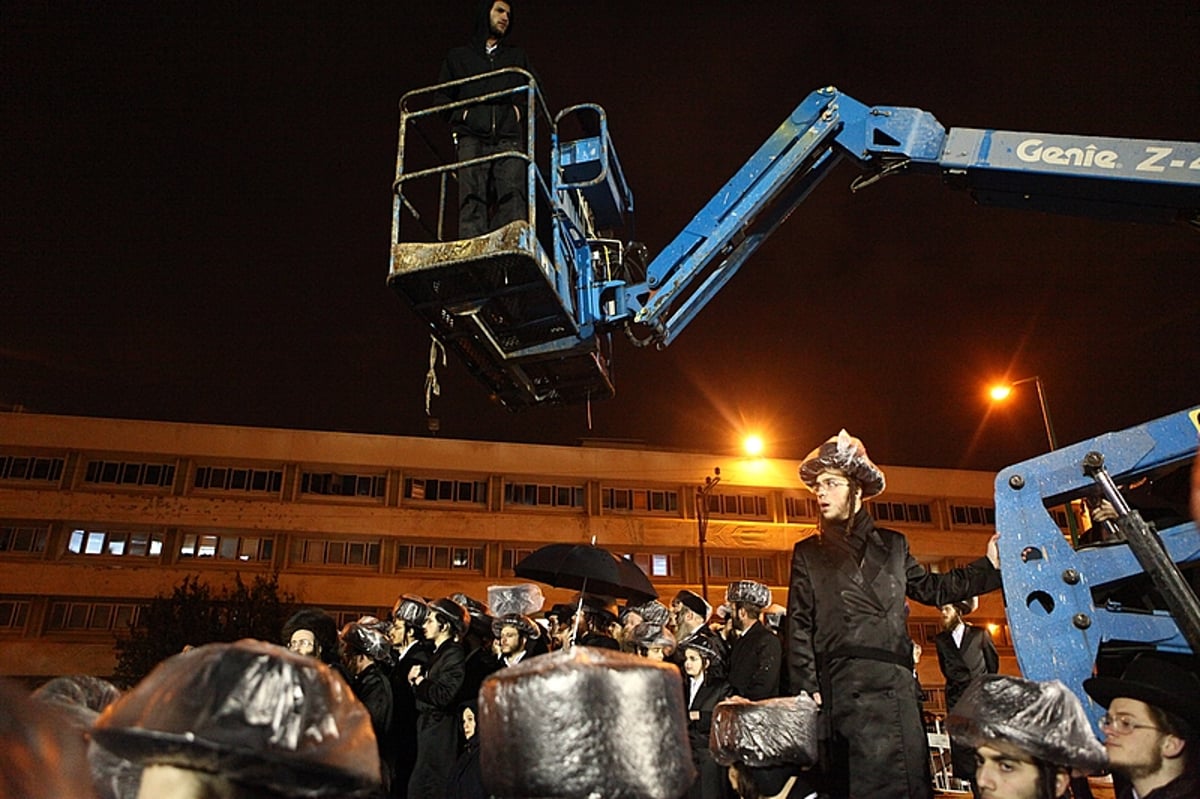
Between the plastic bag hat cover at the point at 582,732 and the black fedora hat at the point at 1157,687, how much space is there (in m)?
2.74

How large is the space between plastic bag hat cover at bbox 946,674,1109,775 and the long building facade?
121 feet

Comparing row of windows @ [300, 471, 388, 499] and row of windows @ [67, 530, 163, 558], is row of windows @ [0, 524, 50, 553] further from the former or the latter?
row of windows @ [300, 471, 388, 499]

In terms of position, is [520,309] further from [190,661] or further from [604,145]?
[190,661]

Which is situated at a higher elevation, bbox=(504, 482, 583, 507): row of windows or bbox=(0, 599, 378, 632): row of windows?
bbox=(504, 482, 583, 507): row of windows

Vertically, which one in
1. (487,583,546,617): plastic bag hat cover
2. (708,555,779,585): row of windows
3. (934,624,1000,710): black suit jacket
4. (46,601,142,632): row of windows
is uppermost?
(708,555,779,585): row of windows

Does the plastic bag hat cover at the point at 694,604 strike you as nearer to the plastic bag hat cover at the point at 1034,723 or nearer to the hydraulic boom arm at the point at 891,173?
the hydraulic boom arm at the point at 891,173

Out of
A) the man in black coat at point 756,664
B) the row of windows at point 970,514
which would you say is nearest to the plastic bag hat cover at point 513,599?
the man in black coat at point 756,664

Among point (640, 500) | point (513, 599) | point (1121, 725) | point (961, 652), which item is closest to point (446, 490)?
point (640, 500)

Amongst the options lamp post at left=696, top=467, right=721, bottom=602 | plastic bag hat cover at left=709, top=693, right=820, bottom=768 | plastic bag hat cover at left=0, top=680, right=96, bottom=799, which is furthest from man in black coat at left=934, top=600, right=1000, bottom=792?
lamp post at left=696, top=467, right=721, bottom=602

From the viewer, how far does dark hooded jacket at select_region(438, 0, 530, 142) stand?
6.66 meters

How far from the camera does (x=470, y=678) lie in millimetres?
7578

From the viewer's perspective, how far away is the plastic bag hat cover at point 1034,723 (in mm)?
2943

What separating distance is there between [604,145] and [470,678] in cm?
476

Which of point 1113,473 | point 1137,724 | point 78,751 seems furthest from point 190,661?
point 1113,473
